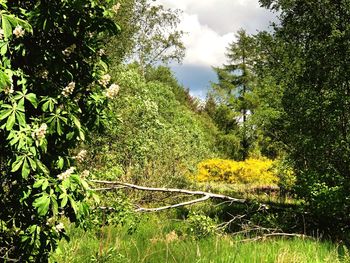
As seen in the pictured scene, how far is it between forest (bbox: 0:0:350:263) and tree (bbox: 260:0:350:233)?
35 mm

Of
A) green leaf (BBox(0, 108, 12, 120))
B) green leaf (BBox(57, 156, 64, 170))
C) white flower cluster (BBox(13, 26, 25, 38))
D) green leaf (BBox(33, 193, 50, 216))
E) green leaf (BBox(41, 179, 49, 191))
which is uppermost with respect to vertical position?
white flower cluster (BBox(13, 26, 25, 38))

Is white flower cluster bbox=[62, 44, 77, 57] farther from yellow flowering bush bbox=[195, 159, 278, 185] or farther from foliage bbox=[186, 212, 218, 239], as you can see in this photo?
yellow flowering bush bbox=[195, 159, 278, 185]

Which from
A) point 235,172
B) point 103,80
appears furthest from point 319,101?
point 235,172

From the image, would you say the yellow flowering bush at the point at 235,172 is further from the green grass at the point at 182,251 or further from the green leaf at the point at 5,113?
the green leaf at the point at 5,113

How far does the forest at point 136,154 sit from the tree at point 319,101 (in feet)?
0.11

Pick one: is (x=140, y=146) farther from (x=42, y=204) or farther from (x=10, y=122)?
(x=10, y=122)

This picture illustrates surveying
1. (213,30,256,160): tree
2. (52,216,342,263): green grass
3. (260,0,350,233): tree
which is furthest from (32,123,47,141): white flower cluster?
(213,30,256,160): tree

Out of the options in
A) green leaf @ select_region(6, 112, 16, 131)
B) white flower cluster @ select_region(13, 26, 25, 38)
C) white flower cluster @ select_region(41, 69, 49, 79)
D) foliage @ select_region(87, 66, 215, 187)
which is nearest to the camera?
green leaf @ select_region(6, 112, 16, 131)

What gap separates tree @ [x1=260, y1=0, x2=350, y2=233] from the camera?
9.07m

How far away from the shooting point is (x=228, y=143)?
35.7 m

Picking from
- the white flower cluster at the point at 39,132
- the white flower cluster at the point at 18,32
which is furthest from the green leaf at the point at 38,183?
the white flower cluster at the point at 18,32

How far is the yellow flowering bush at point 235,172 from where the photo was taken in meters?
24.2

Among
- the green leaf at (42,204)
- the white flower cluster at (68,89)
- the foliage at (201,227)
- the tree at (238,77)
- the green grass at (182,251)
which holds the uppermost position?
the tree at (238,77)

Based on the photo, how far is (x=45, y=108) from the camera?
12.4ft
